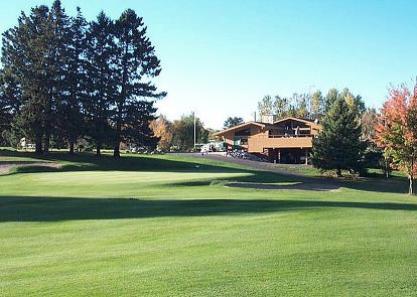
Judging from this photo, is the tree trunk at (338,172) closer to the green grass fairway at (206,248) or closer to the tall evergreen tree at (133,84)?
the tall evergreen tree at (133,84)

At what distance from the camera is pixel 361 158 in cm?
5806

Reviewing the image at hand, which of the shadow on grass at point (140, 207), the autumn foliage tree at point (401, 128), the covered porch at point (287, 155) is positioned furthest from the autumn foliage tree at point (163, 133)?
the shadow on grass at point (140, 207)

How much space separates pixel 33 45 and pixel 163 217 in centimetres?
4593

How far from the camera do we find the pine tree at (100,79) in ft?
192

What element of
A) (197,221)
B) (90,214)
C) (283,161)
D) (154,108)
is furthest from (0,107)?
(197,221)

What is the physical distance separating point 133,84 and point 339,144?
919 inches

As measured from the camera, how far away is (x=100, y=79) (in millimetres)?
59906

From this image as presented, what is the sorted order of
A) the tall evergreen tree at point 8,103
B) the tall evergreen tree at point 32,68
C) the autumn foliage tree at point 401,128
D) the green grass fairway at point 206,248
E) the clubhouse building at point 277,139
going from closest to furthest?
the green grass fairway at point 206,248 → the autumn foliage tree at point 401,128 → the tall evergreen tree at point 32,68 → the tall evergreen tree at point 8,103 → the clubhouse building at point 277,139

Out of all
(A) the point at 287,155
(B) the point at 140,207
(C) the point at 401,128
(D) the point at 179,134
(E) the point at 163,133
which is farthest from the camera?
(D) the point at 179,134

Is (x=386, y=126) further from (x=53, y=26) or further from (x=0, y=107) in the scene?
(x=0, y=107)

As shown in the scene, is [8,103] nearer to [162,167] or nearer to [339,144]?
[162,167]

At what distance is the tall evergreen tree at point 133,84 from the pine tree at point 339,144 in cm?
1840

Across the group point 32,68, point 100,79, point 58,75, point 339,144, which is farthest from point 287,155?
point 32,68

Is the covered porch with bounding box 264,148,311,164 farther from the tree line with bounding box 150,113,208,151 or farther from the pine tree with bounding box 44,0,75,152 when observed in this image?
the tree line with bounding box 150,113,208,151
